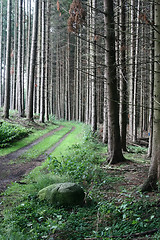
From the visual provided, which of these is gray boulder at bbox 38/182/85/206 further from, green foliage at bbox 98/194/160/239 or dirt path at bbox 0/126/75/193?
dirt path at bbox 0/126/75/193

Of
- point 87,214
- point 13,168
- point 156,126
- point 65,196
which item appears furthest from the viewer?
point 13,168

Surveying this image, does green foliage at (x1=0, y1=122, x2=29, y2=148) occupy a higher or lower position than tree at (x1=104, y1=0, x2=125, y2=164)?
lower

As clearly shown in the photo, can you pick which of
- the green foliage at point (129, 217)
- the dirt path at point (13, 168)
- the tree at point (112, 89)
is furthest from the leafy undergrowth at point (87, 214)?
the tree at point (112, 89)

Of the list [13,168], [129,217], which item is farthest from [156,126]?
[13,168]

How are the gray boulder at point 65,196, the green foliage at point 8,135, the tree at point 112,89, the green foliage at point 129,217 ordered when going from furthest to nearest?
1. the green foliage at point 8,135
2. the tree at point 112,89
3. the gray boulder at point 65,196
4. the green foliage at point 129,217

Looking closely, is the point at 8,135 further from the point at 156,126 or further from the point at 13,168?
the point at 156,126

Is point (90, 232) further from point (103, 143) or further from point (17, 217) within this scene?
point (103, 143)

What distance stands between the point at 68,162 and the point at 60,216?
11.3 feet

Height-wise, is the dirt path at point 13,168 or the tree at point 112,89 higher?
the tree at point 112,89

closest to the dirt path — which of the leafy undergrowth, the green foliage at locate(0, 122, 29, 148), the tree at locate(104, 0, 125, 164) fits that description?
the leafy undergrowth

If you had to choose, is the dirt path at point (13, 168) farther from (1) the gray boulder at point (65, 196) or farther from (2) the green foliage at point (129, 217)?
(2) the green foliage at point (129, 217)

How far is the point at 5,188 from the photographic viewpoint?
6523mm

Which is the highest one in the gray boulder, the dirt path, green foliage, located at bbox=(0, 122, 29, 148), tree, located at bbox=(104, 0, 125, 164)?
tree, located at bbox=(104, 0, 125, 164)

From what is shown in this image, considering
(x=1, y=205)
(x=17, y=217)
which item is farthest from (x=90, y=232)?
(x=1, y=205)
